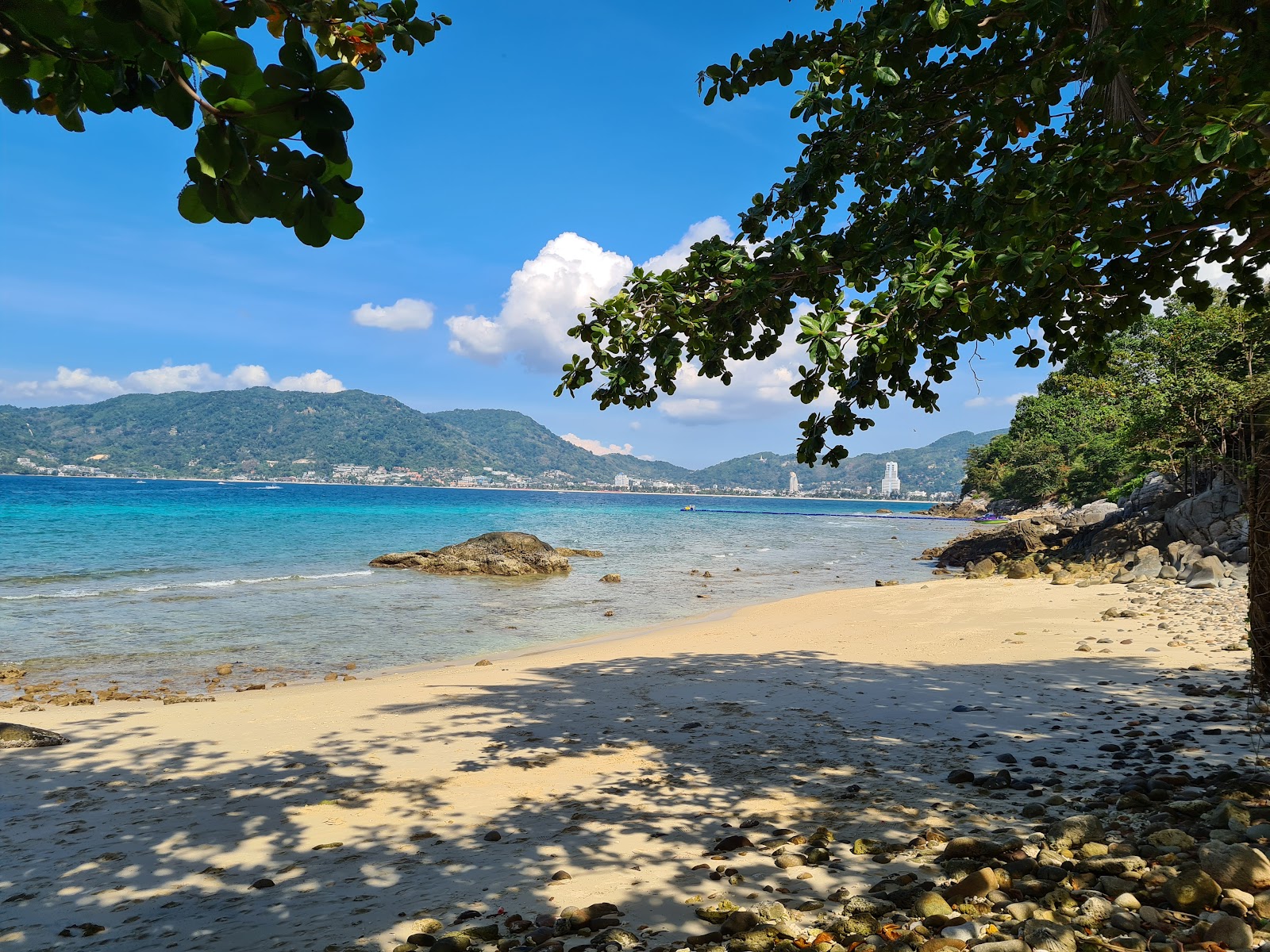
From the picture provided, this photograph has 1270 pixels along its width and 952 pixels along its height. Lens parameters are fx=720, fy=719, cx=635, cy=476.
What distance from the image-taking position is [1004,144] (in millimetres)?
4973

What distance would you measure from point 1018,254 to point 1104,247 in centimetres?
65

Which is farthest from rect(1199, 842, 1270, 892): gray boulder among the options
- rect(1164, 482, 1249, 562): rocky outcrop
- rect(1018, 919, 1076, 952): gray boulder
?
rect(1164, 482, 1249, 562): rocky outcrop

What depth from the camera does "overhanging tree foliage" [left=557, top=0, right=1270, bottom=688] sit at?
3.52 metres

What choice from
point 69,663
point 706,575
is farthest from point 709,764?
point 706,575

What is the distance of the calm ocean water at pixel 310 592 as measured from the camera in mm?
14211

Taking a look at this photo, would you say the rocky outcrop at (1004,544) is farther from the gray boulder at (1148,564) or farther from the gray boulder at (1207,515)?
the gray boulder at (1148,564)

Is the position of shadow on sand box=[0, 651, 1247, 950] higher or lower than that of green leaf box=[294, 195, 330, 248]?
lower

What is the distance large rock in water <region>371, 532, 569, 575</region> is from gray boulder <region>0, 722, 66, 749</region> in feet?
66.9

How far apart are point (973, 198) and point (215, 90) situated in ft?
15.8

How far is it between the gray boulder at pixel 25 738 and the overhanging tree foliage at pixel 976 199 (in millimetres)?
7192

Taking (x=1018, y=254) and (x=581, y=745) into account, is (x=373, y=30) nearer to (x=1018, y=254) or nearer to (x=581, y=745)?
(x=1018, y=254)

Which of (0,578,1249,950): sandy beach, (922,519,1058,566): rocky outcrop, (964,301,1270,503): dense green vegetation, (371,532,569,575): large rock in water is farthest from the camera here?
(922,519,1058,566): rocky outcrop

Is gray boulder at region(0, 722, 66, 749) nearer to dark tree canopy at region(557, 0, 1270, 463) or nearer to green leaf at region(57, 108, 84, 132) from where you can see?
dark tree canopy at region(557, 0, 1270, 463)

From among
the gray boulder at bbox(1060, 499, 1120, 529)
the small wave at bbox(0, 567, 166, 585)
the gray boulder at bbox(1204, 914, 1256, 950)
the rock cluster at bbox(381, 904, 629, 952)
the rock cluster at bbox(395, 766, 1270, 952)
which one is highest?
the gray boulder at bbox(1060, 499, 1120, 529)
